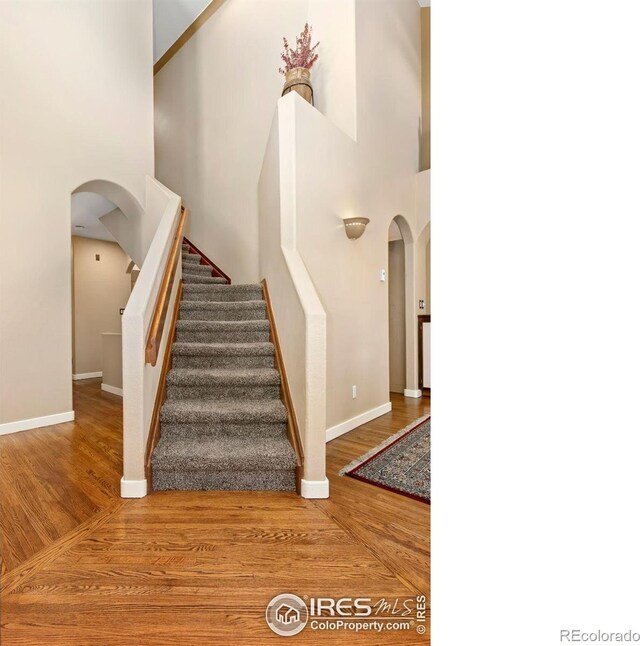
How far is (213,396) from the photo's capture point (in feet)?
9.01

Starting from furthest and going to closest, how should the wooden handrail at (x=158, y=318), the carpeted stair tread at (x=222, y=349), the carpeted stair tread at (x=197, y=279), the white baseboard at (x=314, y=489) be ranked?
the carpeted stair tread at (x=197, y=279) → the carpeted stair tread at (x=222, y=349) → the white baseboard at (x=314, y=489) → the wooden handrail at (x=158, y=318)

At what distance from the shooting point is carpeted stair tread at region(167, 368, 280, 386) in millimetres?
2719

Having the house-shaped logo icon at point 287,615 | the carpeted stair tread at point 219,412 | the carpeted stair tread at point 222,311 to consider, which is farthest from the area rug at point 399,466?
the carpeted stair tread at point 222,311

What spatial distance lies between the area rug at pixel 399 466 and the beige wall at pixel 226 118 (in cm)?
273

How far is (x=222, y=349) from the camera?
9.76 ft

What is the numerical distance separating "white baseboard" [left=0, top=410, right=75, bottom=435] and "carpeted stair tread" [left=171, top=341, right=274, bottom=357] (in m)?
1.70

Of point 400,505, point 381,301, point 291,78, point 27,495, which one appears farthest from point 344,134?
point 27,495

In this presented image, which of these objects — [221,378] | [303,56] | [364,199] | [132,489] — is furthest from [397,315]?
[132,489]

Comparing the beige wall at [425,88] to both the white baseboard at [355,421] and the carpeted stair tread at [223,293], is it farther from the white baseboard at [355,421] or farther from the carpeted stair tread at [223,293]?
the white baseboard at [355,421]

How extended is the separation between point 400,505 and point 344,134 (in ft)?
10.4

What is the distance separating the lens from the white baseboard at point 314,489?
7.00 feet

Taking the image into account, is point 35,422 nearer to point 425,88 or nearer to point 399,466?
point 399,466

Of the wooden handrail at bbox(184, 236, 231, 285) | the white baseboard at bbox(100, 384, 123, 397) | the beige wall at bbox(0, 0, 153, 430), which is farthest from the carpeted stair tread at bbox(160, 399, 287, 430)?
the white baseboard at bbox(100, 384, 123, 397)
